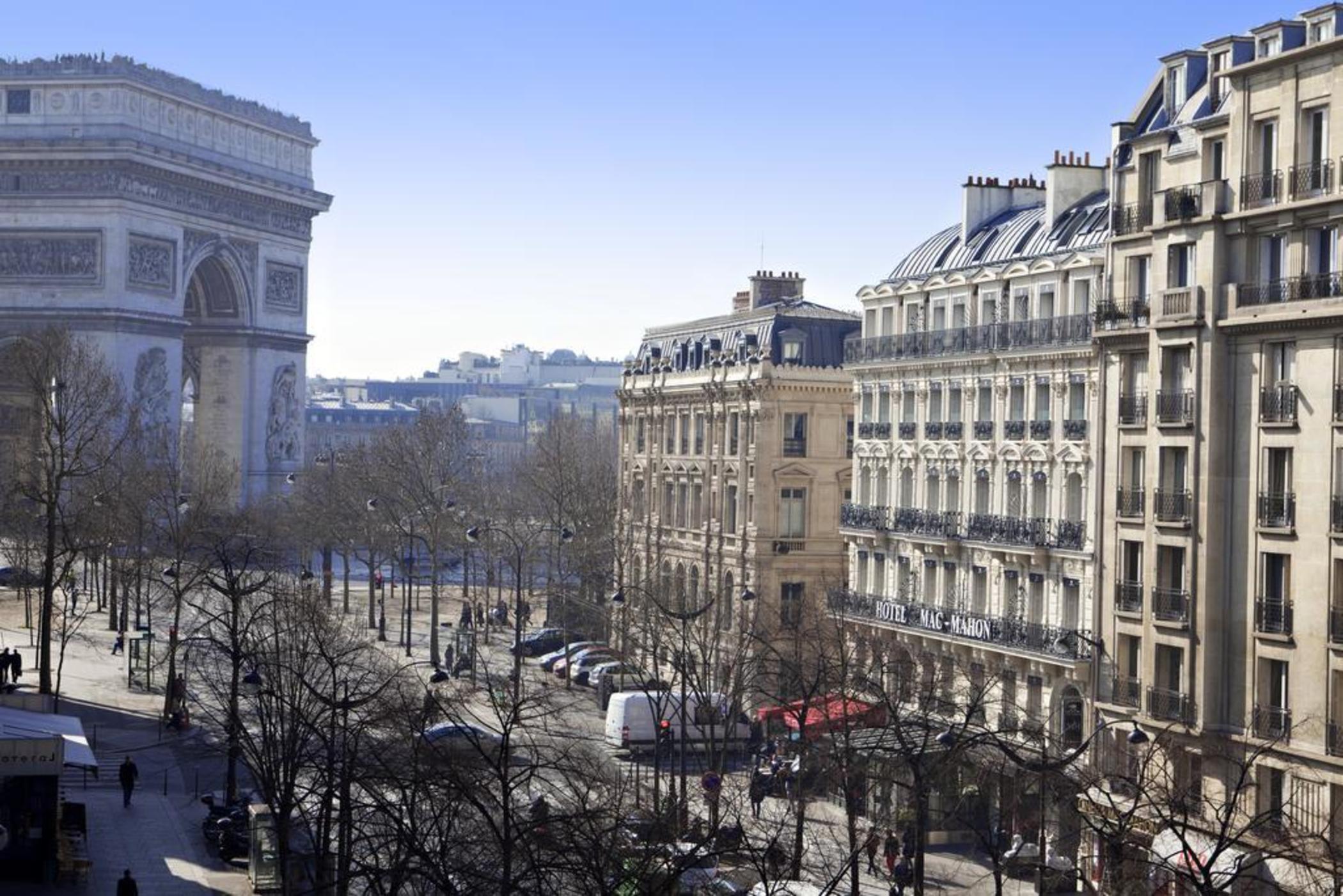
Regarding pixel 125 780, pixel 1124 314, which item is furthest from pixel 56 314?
pixel 1124 314

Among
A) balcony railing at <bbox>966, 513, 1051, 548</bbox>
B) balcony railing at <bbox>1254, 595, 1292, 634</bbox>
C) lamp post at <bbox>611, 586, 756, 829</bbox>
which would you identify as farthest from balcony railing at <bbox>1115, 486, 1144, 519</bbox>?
lamp post at <bbox>611, 586, 756, 829</bbox>

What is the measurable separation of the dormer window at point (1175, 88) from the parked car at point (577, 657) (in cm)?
3124

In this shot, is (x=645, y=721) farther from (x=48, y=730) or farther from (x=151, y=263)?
(x=151, y=263)

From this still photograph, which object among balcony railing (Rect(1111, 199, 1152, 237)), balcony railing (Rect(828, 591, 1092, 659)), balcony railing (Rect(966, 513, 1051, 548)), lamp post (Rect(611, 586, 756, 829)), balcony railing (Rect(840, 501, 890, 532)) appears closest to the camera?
lamp post (Rect(611, 586, 756, 829))

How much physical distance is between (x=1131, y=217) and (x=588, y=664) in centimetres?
3300

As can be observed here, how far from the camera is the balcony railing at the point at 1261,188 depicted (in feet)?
134

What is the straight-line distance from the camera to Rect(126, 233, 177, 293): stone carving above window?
4788 inches

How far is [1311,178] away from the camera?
40062 mm

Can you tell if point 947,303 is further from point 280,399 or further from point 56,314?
point 280,399

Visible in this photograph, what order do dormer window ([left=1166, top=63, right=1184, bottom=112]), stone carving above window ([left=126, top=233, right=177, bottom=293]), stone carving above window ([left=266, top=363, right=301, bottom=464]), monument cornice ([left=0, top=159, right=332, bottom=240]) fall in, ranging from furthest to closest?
stone carving above window ([left=266, top=363, right=301, bottom=464])
stone carving above window ([left=126, top=233, right=177, bottom=293])
monument cornice ([left=0, top=159, right=332, bottom=240])
dormer window ([left=1166, top=63, right=1184, bottom=112])

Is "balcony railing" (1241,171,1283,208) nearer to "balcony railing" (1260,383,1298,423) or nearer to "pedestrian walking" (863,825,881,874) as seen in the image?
"balcony railing" (1260,383,1298,423)

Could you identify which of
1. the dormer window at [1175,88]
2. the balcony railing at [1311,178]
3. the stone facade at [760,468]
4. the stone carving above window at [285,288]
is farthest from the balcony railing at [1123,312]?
the stone carving above window at [285,288]

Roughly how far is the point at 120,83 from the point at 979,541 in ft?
267

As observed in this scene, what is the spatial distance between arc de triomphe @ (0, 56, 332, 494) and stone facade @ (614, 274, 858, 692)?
157 ft
